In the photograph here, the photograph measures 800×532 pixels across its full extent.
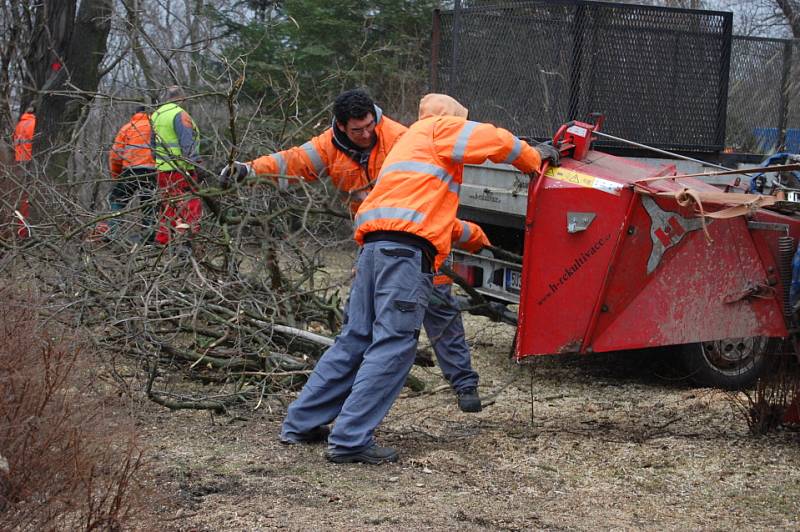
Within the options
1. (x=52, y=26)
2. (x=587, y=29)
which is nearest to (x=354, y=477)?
(x=587, y=29)

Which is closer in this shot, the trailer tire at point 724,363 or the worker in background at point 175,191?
the worker in background at point 175,191

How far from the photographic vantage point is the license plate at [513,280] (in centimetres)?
646

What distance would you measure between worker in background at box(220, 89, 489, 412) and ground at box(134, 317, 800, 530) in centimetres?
26

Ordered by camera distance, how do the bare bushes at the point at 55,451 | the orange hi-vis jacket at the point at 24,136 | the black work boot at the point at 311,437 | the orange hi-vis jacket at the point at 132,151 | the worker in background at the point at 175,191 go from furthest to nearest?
the orange hi-vis jacket at the point at 24,136 < the orange hi-vis jacket at the point at 132,151 < the worker in background at the point at 175,191 < the black work boot at the point at 311,437 < the bare bushes at the point at 55,451

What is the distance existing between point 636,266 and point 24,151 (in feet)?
14.1

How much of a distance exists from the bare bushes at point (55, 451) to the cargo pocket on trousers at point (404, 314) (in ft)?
4.62

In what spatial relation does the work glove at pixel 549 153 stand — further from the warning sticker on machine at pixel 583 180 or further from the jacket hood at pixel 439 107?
the jacket hood at pixel 439 107

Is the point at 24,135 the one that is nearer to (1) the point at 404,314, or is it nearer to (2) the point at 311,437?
(2) the point at 311,437

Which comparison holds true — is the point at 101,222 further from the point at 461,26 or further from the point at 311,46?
the point at 311,46

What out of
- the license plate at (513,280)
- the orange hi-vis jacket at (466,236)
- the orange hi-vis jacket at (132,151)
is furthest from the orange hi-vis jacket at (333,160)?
the orange hi-vis jacket at (132,151)

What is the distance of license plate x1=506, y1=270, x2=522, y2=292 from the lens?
21.2ft

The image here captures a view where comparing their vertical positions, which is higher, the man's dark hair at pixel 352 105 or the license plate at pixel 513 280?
the man's dark hair at pixel 352 105

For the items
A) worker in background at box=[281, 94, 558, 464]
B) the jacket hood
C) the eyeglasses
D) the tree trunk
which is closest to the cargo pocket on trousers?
worker in background at box=[281, 94, 558, 464]

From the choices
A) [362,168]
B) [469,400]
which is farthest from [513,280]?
[362,168]
